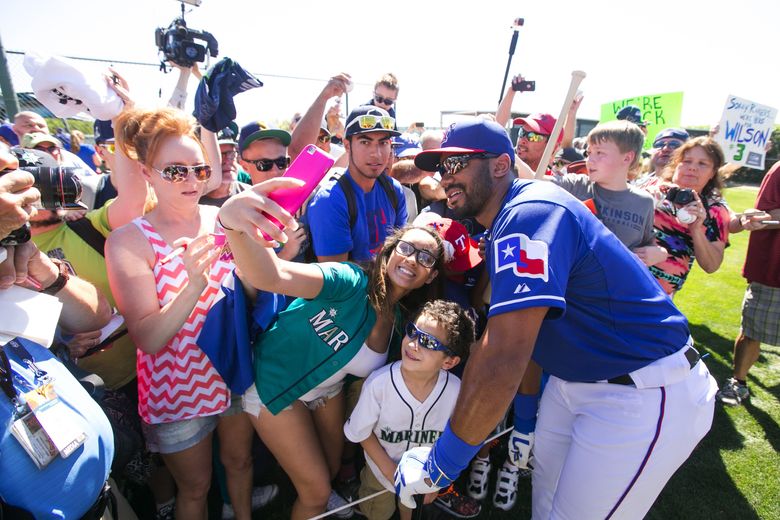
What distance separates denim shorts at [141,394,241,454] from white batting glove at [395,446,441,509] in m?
1.13

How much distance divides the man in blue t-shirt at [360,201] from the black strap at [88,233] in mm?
1356

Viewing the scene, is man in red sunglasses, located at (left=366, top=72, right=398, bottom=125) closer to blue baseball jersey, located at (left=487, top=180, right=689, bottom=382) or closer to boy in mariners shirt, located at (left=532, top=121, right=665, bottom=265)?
boy in mariners shirt, located at (left=532, top=121, right=665, bottom=265)

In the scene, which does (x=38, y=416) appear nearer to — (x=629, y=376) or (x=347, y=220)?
(x=347, y=220)

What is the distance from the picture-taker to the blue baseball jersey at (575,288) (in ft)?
4.91

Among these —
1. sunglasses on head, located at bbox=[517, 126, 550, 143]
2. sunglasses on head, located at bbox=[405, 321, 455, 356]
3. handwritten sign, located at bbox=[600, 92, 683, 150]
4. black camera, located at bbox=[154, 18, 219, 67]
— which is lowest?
sunglasses on head, located at bbox=[405, 321, 455, 356]

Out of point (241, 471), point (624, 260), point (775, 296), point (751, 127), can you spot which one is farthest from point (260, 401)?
point (751, 127)

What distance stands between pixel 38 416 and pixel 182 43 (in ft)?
11.3

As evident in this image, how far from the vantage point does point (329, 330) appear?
7.44ft

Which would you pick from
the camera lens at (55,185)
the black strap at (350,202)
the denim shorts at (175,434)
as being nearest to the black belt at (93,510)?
the denim shorts at (175,434)

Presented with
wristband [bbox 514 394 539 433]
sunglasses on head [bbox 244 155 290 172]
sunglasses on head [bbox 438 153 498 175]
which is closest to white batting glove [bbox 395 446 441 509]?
wristband [bbox 514 394 539 433]

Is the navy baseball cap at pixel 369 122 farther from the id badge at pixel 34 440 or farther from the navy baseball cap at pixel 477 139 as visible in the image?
the id badge at pixel 34 440

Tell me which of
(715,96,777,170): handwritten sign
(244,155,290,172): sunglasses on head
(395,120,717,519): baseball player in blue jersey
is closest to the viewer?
(395,120,717,519): baseball player in blue jersey

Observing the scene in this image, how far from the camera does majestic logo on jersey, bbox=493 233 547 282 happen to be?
148cm

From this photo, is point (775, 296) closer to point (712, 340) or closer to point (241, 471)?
point (712, 340)
